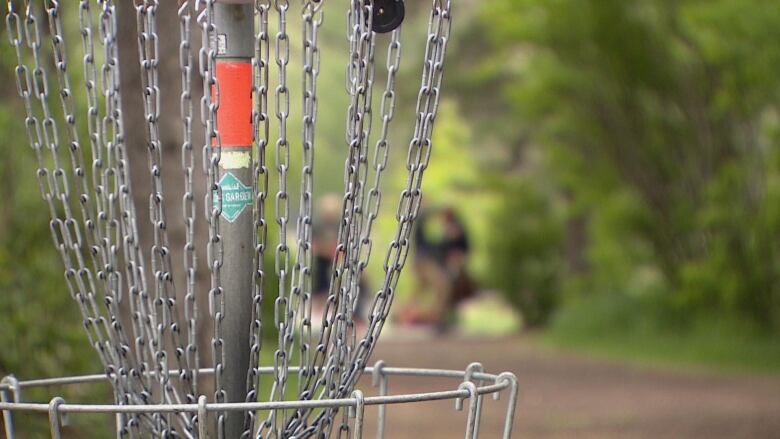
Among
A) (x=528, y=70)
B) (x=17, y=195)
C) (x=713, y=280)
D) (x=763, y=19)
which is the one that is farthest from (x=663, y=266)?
(x=17, y=195)

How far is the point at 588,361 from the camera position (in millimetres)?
13648

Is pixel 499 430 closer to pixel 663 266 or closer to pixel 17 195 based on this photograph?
pixel 17 195

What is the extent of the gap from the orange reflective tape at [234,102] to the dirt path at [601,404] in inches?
245

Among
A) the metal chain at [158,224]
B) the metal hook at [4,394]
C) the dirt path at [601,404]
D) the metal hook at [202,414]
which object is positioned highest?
the metal chain at [158,224]

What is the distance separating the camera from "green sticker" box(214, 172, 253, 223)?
7.89 feet

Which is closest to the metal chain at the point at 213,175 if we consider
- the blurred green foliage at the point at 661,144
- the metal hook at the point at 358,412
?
the metal hook at the point at 358,412

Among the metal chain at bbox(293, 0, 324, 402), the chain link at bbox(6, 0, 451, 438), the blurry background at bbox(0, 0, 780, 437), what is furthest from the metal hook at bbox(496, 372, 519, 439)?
the blurry background at bbox(0, 0, 780, 437)

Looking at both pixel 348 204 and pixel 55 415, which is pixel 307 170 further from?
pixel 55 415

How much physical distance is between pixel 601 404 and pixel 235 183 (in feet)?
27.9

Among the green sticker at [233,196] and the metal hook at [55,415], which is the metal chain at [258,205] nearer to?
the green sticker at [233,196]

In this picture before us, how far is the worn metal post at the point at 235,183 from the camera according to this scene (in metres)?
2.38

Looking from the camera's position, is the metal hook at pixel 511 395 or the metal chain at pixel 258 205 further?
the metal hook at pixel 511 395

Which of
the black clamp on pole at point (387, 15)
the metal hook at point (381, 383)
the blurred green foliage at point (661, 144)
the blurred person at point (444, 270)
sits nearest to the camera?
the black clamp on pole at point (387, 15)

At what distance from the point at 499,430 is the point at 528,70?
6355 mm
